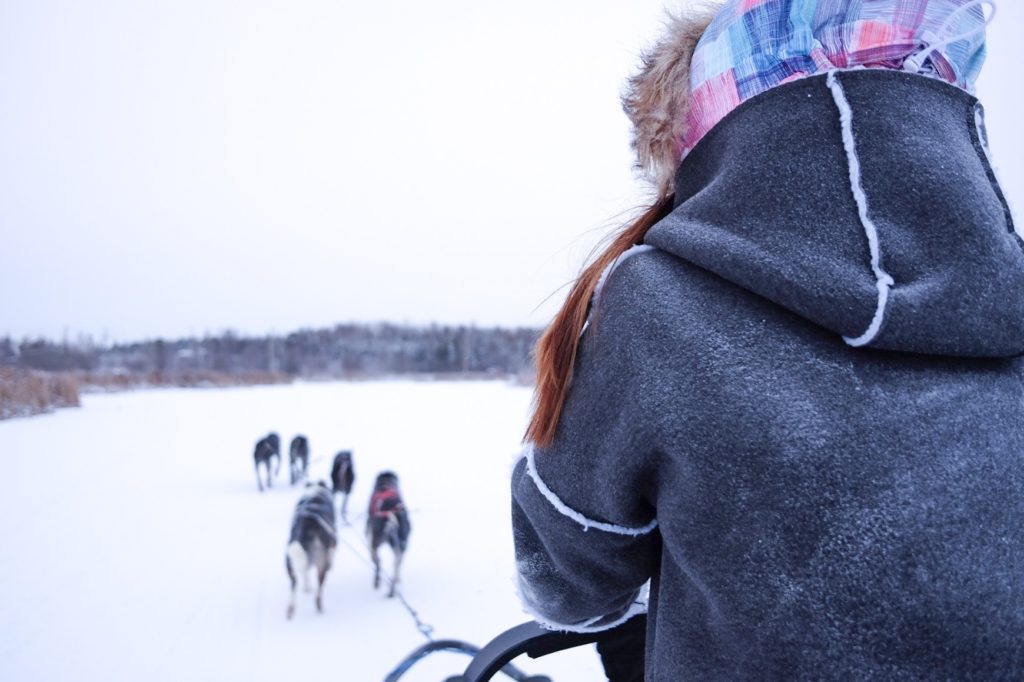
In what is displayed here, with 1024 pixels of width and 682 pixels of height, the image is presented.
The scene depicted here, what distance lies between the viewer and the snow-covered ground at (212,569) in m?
3.35

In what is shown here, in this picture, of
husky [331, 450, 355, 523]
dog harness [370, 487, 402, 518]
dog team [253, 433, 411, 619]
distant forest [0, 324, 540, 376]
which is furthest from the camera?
distant forest [0, 324, 540, 376]

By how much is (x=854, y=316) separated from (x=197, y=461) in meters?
11.7

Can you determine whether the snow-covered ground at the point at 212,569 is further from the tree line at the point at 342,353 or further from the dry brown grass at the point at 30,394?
the tree line at the point at 342,353

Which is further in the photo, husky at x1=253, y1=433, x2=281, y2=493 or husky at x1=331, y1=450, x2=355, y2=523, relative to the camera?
husky at x1=253, y1=433, x2=281, y2=493

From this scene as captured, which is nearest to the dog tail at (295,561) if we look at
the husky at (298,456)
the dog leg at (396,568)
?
the dog leg at (396,568)

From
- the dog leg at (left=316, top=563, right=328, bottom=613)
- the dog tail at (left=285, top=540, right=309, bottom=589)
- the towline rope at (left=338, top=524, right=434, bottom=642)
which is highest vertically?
the dog tail at (left=285, top=540, right=309, bottom=589)

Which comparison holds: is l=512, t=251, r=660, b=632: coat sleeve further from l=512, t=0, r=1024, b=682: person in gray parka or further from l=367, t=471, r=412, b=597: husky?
l=367, t=471, r=412, b=597: husky

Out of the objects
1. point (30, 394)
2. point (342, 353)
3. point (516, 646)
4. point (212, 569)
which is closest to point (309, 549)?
point (212, 569)

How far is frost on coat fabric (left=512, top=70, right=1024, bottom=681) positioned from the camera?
51 centimetres

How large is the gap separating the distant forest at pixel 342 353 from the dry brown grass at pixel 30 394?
832 inches

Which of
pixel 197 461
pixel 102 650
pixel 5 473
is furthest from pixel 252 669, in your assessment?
pixel 197 461

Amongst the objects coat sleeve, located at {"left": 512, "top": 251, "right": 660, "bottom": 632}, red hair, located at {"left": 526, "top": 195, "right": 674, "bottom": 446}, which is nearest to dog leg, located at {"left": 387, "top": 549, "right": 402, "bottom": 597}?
coat sleeve, located at {"left": 512, "top": 251, "right": 660, "bottom": 632}

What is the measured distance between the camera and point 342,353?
5284cm

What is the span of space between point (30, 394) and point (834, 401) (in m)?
17.6
